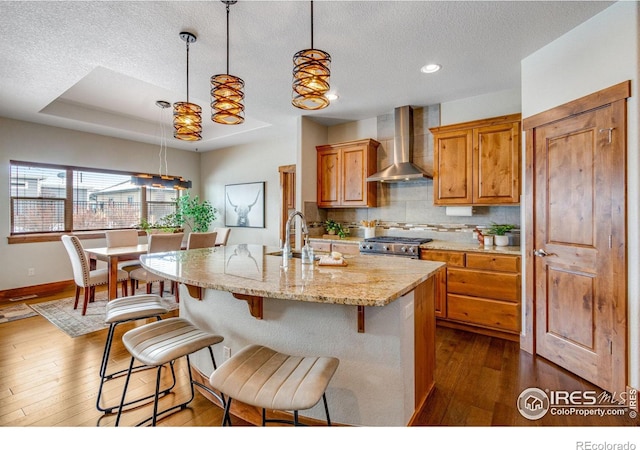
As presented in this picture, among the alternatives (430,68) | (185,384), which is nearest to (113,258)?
(185,384)

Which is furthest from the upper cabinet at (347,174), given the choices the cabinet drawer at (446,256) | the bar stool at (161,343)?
the bar stool at (161,343)

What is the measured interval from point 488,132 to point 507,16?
4.46ft

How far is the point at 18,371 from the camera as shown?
8.18 ft

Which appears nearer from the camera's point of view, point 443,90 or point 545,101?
point 545,101

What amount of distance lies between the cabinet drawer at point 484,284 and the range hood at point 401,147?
53.8 inches

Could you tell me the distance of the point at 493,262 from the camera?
3143mm

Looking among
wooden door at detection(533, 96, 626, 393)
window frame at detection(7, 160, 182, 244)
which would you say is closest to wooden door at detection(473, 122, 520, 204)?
wooden door at detection(533, 96, 626, 393)

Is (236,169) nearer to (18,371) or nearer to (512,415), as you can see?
(18,371)

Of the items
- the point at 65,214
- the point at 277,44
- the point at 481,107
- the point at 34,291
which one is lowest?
the point at 34,291

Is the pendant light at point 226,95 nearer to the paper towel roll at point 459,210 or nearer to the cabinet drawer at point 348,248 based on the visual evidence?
the cabinet drawer at point 348,248

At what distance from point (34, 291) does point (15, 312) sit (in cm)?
105

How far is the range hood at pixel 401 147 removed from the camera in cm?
405

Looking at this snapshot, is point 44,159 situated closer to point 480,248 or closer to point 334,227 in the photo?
point 334,227

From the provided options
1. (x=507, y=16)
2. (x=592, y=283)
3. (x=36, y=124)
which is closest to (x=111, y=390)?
(x=592, y=283)
